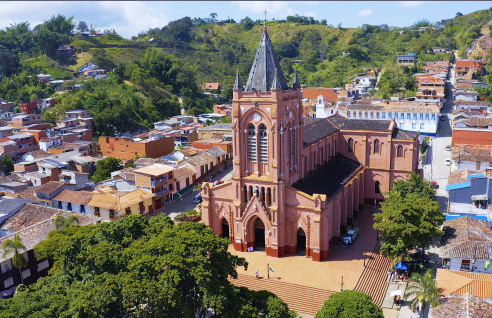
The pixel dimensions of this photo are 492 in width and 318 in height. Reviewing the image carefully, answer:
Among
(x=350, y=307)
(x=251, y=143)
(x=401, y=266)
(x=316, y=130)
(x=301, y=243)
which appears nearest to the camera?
(x=350, y=307)

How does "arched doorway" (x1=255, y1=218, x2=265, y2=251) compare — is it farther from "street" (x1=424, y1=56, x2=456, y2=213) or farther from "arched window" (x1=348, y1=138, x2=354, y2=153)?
"street" (x1=424, y1=56, x2=456, y2=213)

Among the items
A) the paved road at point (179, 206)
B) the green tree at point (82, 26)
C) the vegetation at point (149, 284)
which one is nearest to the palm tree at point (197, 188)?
the paved road at point (179, 206)

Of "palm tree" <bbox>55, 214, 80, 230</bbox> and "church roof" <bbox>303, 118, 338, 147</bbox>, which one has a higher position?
"church roof" <bbox>303, 118, 338, 147</bbox>

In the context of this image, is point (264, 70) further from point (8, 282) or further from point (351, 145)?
point (8, 282)

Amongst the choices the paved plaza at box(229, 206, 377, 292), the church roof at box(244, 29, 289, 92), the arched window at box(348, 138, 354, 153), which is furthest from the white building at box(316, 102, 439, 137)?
the church roof at box(244, 29, 289, 92)

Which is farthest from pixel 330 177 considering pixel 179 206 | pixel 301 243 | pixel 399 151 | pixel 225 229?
pixel 179 206

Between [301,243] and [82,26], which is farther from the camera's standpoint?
[82,26]

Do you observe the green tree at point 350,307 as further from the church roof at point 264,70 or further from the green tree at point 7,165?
the green tree at point 7,165
